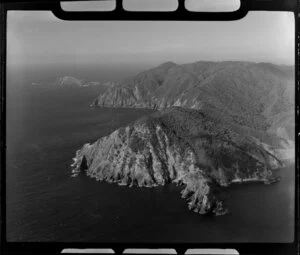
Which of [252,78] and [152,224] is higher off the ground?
[252,78]

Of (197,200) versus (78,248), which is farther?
(197,200)

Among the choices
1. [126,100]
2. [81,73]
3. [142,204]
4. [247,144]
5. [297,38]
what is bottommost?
[142,204]

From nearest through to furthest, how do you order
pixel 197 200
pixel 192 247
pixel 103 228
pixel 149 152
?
pixel 192 247 → pixel 103 228 → pixel 197 200 → pixel 149 152

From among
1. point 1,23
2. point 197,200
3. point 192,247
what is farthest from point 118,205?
point 1,23

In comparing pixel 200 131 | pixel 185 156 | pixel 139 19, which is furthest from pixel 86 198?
pixel 139 19

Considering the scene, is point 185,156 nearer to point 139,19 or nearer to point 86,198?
point 86,198

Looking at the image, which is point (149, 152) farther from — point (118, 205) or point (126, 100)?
point (118, 205)
